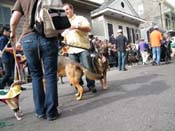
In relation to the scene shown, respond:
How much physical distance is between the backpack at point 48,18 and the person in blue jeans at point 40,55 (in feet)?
0.30

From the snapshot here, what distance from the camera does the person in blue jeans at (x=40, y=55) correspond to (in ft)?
16.4

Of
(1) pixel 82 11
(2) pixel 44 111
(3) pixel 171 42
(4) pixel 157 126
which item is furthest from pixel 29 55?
(1) pixel 82 11

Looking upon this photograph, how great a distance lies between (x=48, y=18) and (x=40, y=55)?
591mm

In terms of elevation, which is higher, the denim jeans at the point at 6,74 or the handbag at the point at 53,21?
the handbag at the point at 53,21

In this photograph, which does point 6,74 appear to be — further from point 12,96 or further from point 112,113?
point 112,113

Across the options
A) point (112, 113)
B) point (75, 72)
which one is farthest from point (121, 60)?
point (112, 113)

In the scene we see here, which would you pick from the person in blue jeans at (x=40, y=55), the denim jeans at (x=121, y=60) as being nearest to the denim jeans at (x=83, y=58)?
the person in blue jeans at (x=40, y=55)

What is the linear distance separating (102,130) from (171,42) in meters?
18.4

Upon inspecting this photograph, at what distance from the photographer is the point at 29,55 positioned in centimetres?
510

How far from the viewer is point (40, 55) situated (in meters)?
5.10

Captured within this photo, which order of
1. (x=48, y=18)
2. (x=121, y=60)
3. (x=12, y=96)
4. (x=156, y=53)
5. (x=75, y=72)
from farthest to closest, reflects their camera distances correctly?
(x=156, y=53) < (x=121, y=60) < (x=75, y=72) < (x=12, y=96) < (x=48, y=18)

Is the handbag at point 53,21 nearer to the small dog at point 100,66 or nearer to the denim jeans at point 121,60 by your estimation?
the small dog at point 100,66

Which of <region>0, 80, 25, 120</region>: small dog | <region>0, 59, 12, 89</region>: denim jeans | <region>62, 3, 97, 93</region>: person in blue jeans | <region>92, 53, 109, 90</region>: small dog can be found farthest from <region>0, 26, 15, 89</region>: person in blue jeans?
<region>0, 80, 25, 120</region>: small dog

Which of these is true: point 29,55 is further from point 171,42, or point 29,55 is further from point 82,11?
point 82,11
